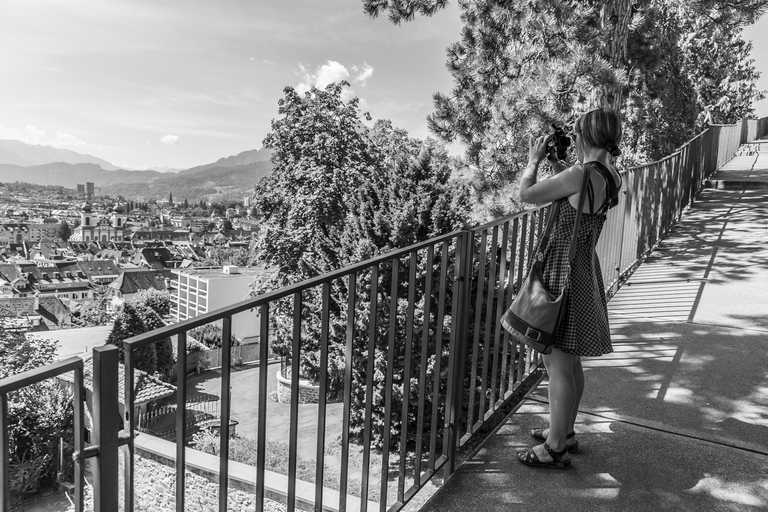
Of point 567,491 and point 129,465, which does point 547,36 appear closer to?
point 567,491

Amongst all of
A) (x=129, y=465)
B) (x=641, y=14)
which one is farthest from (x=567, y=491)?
(x=641, y=14)

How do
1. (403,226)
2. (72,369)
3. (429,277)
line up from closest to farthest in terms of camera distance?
(72,369)
(429,277)
(403,226)

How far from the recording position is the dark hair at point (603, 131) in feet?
8.20

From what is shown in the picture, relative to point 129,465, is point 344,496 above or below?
below

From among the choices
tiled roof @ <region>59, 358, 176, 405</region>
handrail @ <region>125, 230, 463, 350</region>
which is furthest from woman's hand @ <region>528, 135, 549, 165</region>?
tiled roof @ <region>59, 358, 176, 405</region>

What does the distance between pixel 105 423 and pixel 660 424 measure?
2884 mm

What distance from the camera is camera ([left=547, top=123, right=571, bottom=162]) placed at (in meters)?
2.62

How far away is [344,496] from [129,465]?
3.32ft

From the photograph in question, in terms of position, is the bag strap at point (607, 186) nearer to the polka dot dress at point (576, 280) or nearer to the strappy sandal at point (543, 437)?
the polka dot dress at point (576, 280)

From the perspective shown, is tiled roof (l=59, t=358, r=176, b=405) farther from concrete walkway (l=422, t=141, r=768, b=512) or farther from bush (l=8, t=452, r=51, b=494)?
Result: concrete walkway (l=422, t=141, r=768, b=512)

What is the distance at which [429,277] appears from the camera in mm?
2367

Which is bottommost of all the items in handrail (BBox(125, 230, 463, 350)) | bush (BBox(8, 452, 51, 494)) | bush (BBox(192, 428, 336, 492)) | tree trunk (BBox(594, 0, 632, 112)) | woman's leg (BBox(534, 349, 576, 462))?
bush (BBox(192, 428, 336, 492))

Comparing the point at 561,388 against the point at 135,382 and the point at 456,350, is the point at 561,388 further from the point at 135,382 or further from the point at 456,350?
the point at 135,382

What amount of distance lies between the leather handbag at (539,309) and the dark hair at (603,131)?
0.20 m
